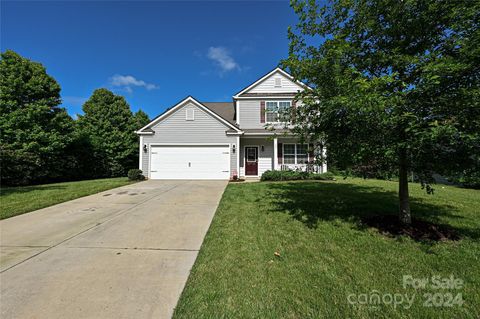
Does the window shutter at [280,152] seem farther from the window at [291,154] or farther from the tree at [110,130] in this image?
the tree at [110,130]

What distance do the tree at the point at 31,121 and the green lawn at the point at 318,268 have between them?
14.0m

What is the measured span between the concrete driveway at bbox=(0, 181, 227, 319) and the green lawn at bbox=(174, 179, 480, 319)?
1.26 feet

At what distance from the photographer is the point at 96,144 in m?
17.6

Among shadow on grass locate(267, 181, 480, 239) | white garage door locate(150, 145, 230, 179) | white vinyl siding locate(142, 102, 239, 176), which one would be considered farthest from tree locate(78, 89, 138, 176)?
shadow on grass locate(267, 181, 480, 239)

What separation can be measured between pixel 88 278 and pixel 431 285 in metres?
4.05

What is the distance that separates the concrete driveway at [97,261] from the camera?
2242 millimetres

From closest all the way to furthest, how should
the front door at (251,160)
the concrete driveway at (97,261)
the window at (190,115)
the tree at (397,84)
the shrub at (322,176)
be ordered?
the concrete driveway at (97,261) → the tree at (397,84) → the shrub at (322,176) → the window at (190,115) → the front door at (251,160)

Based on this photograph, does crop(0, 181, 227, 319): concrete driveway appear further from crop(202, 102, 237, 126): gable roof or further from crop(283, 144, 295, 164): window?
crop(202, 102, 237, 126): gable roof

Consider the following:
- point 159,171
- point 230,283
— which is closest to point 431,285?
point 230,283

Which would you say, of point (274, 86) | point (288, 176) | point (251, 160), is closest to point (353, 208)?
point (288, 176)

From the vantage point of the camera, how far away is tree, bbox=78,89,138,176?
61.6ft

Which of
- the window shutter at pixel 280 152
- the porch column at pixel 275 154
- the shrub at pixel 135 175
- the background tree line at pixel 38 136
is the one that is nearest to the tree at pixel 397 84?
the porch column at pixel 275 154

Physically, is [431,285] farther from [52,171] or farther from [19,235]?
[52,171]

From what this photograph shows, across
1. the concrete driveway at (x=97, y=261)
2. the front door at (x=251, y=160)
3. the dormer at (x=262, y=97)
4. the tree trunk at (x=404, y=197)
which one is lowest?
the concrete driveway at (x=97, y=261)
